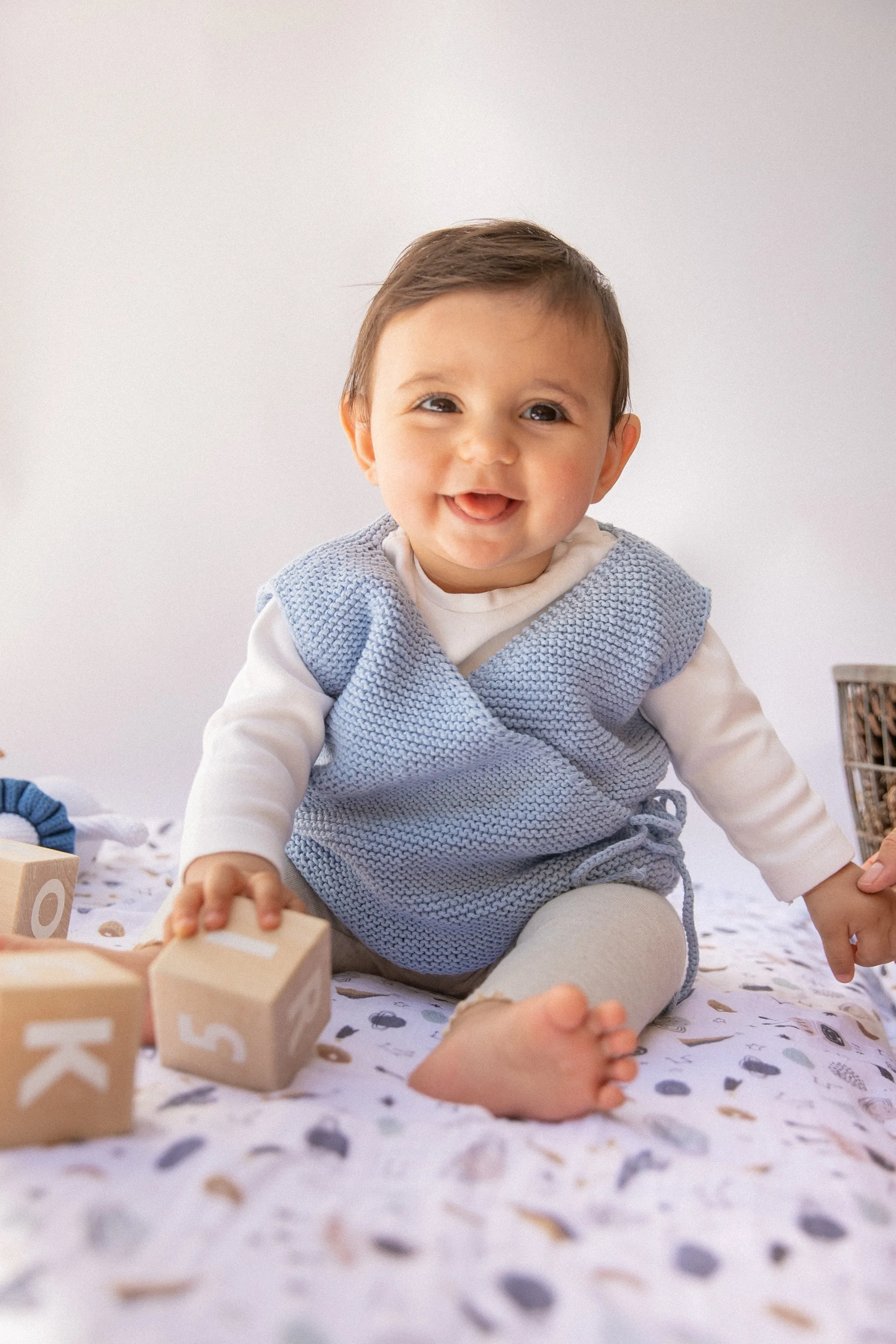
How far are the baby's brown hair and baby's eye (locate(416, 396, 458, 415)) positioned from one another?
0.08 meters

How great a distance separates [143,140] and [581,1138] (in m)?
1.66

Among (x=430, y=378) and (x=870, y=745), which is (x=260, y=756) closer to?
(x=430, y=378)

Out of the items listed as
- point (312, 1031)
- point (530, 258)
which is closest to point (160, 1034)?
point (312, 1031)

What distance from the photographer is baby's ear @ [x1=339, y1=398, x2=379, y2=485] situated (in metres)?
1.01

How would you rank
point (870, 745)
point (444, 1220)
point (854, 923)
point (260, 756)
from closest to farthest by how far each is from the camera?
point (444, 1220) < point (260, 756) < point (854, 923) < point (870, 745)

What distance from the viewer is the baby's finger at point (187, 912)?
64 cm

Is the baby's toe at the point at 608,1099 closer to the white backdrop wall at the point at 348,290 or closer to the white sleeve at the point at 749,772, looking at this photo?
the white sleeve at the point at 749,772

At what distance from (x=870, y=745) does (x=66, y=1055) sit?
3.25 feet

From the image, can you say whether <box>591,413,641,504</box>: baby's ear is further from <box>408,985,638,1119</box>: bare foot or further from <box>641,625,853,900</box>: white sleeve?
<box>408,985,638,1119</box>: bare foot

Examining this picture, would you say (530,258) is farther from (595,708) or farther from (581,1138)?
(581,1138)

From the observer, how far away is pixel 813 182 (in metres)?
1.64

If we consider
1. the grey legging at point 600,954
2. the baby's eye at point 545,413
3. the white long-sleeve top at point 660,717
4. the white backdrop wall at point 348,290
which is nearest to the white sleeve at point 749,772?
the white long-sleeve top at point 660,717

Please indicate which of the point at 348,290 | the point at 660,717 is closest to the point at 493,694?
the point at 660,717

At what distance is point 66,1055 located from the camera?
54cm
